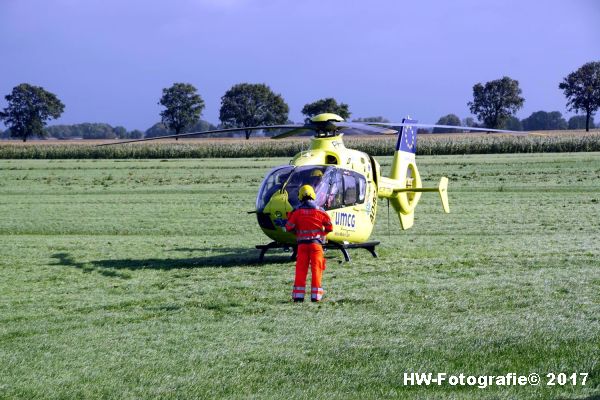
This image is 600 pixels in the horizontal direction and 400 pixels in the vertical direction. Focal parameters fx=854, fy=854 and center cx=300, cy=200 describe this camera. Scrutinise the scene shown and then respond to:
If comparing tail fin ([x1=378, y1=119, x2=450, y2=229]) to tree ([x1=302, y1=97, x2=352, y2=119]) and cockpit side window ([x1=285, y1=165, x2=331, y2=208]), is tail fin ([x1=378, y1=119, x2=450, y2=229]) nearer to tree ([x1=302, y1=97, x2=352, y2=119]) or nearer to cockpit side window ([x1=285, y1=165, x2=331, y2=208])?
cockpit side window ([x1=285, y1=165, x2=331, y2=208])

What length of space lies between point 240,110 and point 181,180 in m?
65.7

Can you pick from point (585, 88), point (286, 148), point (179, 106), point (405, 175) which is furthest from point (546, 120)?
point (405, 175)

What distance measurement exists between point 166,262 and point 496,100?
98425 millimetres

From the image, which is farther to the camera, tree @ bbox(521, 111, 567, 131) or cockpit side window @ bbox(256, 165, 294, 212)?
tree @ bbox(521, 111, 567, 131)

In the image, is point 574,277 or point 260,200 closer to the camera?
point 574,277

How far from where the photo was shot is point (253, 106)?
106 m

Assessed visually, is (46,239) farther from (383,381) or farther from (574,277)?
(383,381)

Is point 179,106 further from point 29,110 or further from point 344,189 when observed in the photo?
point 344,189

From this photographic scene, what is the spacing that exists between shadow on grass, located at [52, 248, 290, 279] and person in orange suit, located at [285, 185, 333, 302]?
3.70 m

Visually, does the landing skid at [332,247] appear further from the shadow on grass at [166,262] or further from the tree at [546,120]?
the tree at [546,120]

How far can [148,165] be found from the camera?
52.0m

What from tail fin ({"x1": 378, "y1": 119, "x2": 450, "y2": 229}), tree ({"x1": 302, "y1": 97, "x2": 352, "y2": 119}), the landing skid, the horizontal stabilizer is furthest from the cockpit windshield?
tree ({"x1": 302, "y1": 97, "x2": 352, "y2": 119})

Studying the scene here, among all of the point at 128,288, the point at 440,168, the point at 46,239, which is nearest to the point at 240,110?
the point at 440,168

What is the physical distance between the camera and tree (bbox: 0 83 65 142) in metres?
118
